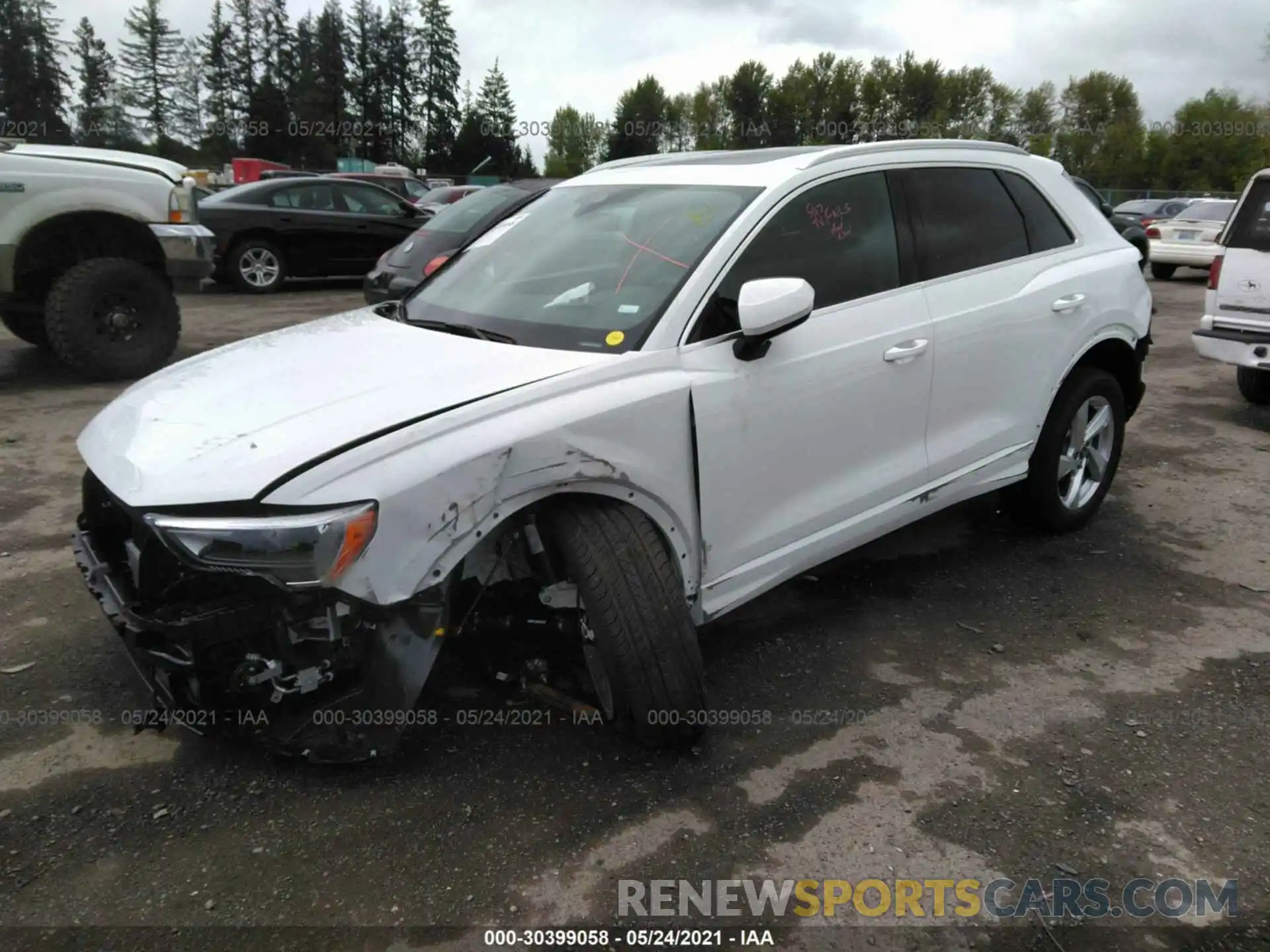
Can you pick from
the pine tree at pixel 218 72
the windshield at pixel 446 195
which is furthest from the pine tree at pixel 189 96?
the windshield at pixel 446 195

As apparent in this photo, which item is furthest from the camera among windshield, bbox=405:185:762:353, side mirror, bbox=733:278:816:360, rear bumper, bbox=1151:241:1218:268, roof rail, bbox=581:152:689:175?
rear bumper, bbox=1151:241:1218:268

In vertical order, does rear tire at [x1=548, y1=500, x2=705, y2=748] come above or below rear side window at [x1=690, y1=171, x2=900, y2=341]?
below

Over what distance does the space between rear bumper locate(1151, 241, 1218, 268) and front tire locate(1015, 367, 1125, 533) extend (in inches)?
503

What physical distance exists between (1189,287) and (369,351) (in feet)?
52.2

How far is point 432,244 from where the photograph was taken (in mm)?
9562

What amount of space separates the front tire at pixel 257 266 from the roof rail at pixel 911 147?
10495mm

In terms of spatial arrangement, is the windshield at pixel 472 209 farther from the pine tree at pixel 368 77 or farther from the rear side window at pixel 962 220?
the pine tree at pixel 368 77

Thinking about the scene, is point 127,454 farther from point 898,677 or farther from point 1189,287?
point 1189,287

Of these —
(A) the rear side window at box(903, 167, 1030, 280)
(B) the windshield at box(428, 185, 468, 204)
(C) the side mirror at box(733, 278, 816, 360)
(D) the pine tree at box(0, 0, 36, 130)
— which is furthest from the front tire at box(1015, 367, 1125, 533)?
(D) the pine tree at box(0, 0, 36, 130)

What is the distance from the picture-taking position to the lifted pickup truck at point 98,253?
6.83 meters

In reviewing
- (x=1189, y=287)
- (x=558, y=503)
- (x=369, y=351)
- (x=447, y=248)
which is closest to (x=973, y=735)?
(x=558, y=503)

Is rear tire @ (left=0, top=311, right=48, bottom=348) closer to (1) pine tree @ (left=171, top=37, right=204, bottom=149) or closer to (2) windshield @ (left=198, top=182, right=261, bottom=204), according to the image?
(2) windshield @ (left=198, top=182, right=261, bottom=204)

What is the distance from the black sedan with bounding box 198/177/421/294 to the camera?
12.3m

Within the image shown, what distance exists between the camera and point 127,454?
2.63 meters
